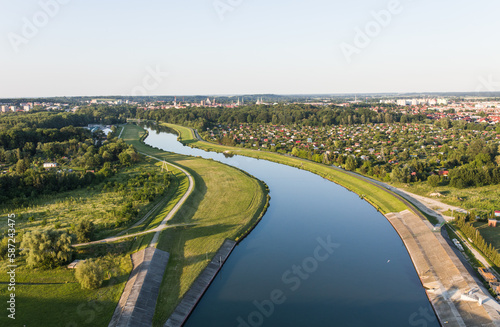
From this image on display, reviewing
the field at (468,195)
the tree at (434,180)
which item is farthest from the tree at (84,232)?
the tree at (434,180)

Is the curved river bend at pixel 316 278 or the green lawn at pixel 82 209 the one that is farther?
the green lawn at pixel 82 209

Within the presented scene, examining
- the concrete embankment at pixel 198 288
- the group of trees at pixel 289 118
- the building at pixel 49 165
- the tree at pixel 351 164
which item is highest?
the group of trees at pixel 289 118

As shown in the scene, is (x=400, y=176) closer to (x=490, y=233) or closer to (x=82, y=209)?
(x=490, y=233)

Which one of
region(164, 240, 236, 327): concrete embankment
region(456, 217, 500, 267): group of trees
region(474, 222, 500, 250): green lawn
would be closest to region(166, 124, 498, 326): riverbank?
region(456, 217, 500, 267): group of trees

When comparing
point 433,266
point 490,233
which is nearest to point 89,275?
point 433,266

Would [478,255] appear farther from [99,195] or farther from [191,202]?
[99,195]

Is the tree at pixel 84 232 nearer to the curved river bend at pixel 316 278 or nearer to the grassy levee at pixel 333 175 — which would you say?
the curved river bend at pixel 316 278
